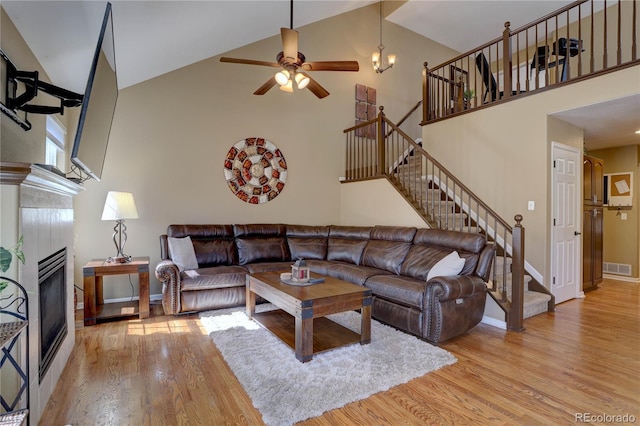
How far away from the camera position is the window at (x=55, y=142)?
3.23 meters

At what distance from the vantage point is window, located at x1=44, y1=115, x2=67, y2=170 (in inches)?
127

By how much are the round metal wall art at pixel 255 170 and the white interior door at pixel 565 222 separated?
382 centimetres

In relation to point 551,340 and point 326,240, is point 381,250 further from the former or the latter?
point 551,340

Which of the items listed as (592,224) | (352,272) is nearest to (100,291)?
(352,272)

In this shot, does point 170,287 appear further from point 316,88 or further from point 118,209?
point 316,88

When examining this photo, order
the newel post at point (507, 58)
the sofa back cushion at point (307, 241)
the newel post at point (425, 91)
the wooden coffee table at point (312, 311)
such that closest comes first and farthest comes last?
the wooden coffee table at point (312, 311) → the newel post at point (507, 58) → the sofa back cushion at point (307, 241) → the newel post at point (425, 91)

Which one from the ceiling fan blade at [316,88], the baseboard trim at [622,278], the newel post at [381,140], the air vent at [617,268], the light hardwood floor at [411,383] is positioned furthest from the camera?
the air vent at [617,268]

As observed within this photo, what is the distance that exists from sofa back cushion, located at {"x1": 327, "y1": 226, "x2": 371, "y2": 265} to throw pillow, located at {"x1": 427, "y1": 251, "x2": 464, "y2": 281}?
1.37 meters

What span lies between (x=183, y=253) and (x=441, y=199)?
150 inches

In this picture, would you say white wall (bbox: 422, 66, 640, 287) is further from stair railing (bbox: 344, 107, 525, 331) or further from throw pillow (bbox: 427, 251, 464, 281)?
throw pillow (bbox: 427, 251, 464, 281)

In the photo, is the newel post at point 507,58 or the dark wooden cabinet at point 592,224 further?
the dark wooden cabinet at point 592,224

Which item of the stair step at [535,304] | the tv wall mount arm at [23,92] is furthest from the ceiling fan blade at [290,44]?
the stair step at [535,304]

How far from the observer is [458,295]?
9.52ft

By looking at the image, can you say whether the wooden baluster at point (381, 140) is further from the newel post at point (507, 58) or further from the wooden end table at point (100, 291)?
the wooden end table at point (100, 291)
